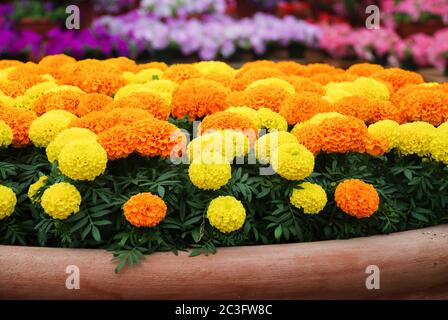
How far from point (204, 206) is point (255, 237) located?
177mm

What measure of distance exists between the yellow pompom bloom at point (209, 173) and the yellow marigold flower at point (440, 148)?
0.68 metres

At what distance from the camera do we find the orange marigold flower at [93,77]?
2826mm

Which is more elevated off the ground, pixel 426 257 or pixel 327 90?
pixel 327 90

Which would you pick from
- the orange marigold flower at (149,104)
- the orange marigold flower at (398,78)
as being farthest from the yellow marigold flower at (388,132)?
the orange marigold flower at (398,78)

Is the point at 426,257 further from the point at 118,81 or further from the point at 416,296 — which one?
the point at 118,81

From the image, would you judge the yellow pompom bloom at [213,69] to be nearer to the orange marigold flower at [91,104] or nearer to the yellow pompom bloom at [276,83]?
the yellow pompom bloom at [276,83]

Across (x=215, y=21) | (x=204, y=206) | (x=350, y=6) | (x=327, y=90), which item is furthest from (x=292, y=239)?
(x=350, y=6)

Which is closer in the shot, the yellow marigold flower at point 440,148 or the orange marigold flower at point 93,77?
the yellow marigold flower at point 440,148

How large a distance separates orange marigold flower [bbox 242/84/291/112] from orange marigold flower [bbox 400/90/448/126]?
17.2 inches

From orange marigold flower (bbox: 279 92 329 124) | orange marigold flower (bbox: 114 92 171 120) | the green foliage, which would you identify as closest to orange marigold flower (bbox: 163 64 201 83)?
orange marigold flower (bbox: 114 92 171 120)

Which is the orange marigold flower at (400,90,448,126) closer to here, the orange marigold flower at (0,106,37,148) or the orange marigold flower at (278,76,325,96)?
the orange marigold flower at (278,76,325,96)

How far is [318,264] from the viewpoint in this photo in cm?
195

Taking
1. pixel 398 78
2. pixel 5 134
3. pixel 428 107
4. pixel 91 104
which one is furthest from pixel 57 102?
pixel 398 78

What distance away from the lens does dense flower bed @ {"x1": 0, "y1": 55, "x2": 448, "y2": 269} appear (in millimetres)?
1945
